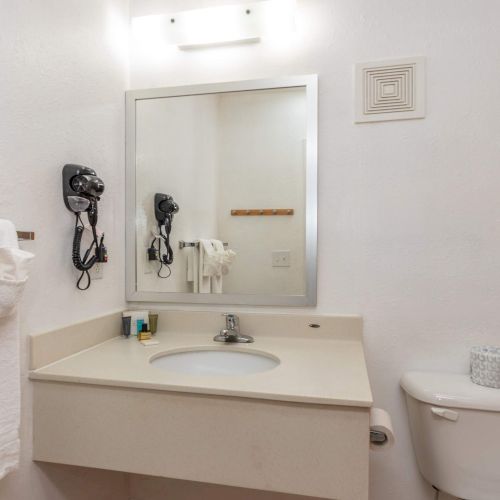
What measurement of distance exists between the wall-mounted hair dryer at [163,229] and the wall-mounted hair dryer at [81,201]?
0.30 metres

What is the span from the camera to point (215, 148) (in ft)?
5.01

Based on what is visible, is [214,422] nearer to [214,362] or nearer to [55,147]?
[214,362]

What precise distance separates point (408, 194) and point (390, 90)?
14.8 inches

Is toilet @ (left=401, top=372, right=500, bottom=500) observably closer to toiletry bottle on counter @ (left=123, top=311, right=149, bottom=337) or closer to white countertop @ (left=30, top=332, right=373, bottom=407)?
white countertop @ (left=30, top=332, right=373, bottom=407)

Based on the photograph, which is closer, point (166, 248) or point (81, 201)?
point (81, 201)

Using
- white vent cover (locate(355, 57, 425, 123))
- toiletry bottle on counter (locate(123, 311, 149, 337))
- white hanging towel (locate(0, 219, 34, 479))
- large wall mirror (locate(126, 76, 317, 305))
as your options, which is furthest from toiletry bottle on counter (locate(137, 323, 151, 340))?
white vent cover (locate(355, 57, 425, 123))

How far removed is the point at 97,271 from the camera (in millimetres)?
1400

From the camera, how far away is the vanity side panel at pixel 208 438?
908 millimetres

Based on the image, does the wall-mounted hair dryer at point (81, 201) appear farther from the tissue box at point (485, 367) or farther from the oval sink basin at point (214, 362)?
the tissue box at point (485, 367)

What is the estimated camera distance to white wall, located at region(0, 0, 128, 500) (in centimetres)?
103

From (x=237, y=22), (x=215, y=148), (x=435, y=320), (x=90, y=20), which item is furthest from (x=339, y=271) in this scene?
(x=90, y=20)

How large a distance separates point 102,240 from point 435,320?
1.19 meters

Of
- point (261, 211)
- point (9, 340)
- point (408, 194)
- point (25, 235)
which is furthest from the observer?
point (261, 211)

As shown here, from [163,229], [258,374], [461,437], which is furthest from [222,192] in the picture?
[461,437]
